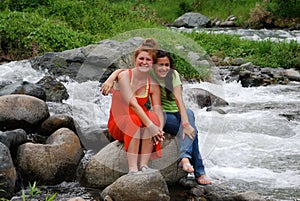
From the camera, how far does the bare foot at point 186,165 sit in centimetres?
491

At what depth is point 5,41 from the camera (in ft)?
37.8

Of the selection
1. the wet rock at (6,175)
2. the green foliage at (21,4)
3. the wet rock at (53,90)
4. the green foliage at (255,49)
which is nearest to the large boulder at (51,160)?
the wet rock at (6,175)

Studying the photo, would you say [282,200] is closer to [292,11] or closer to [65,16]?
[65,16]

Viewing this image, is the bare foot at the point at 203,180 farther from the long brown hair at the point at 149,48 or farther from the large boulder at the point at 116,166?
the long brown hair at the point at 149,48

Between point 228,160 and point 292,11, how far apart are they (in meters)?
20.0

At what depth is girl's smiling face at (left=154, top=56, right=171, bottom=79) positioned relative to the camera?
5.08 meters

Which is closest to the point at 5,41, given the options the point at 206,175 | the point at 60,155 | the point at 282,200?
the point at 60,155

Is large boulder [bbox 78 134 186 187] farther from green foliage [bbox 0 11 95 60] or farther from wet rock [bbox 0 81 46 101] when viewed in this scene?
green foliage [bbox 0 11 95 60]

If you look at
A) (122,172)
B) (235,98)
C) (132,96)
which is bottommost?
(235,98)

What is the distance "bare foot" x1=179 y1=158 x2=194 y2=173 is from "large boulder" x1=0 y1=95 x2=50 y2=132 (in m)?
2.19

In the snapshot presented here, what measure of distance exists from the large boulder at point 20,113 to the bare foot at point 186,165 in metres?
2.19

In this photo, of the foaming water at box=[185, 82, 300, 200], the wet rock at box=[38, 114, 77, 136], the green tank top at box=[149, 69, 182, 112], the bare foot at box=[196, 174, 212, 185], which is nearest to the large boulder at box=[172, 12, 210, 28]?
the foaming water at box=[185, 82, 300, 200]

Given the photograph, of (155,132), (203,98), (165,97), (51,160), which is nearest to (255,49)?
(203,98)

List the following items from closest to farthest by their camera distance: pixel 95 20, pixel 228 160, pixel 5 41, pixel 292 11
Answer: pixel 228 160, pixel 5 41, pixel 95 20, pixel 292 11
